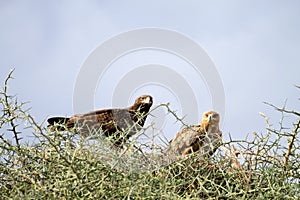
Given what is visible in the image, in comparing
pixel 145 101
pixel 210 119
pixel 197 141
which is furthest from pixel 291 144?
pixel 145 101

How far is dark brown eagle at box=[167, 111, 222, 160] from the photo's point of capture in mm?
1253

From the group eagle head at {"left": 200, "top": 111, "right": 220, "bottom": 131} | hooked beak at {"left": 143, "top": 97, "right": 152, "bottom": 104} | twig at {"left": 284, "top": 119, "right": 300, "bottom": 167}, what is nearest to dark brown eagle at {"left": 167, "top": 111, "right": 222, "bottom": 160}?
eagle head at {"left": 200, "top": 111, "right": 220, "bottom": 131}

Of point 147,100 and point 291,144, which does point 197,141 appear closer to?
point 291,144

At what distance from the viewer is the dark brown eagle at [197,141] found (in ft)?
4.11

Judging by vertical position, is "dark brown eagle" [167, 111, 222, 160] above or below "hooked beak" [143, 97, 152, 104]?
below

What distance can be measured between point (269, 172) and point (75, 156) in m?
0.43

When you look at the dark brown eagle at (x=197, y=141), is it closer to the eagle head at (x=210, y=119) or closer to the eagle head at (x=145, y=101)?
the eagle head at (x=210, y=119)

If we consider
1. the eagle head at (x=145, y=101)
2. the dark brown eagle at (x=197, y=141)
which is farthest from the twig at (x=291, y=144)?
the eagle head at (x=145, y=101)

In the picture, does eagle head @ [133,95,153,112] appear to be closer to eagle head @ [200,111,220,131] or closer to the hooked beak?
the hooked beak

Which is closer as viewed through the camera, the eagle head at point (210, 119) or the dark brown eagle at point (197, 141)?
the dark brown eagle at point (197, 141)

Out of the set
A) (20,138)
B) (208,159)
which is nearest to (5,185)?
(20,138)

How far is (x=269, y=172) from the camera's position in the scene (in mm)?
1198

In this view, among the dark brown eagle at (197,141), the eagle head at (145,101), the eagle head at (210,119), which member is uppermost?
the eagle head at (145,101)

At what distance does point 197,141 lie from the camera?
5.48 feet
